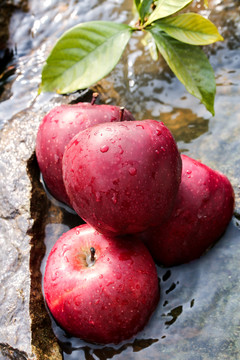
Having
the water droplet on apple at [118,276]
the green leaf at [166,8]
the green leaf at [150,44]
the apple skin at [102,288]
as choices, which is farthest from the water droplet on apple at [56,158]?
the green leaf at [150,44]

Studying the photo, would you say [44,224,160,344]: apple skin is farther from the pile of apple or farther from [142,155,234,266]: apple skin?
[142,155,234,266]: apple skin

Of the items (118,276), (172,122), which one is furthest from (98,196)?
(172,122)

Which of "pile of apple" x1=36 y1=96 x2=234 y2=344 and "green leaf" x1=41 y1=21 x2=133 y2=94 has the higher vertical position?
"green leaf" x1=41 y1=21 x2=133 y2=94

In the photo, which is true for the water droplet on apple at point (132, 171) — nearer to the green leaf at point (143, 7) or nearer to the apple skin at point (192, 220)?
the apple skin at point (192, 220)

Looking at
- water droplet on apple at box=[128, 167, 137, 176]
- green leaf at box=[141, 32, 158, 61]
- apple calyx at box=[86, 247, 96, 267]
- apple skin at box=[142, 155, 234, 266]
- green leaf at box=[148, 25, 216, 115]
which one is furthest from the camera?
green leaf at box=[141, 32, 158, 61]

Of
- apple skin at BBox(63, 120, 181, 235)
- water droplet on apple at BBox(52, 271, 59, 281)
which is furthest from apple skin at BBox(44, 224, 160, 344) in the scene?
apple skin at BBox(63, 120, 181, 235)

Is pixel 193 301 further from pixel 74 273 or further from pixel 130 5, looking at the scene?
pixel 130 5

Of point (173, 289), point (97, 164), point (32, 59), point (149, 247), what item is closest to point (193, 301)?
point (173, 289)
